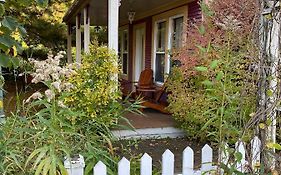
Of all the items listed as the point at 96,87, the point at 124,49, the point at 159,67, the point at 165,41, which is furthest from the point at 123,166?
the point at 124,49

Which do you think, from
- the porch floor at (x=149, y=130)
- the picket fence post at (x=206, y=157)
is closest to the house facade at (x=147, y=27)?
the porch floor at (x=149, y=130)

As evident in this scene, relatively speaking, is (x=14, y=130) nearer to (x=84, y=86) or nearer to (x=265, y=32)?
(x=265, y=32)

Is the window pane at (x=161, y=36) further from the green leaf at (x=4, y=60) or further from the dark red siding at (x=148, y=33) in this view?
the green leaf at (x=4, y=60)

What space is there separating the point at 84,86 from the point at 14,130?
7.37 ft

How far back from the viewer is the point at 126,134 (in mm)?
5312

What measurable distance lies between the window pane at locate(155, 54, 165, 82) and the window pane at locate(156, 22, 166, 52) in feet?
0.63

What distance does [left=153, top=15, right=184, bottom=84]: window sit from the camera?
300 inches

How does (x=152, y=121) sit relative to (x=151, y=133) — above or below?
above

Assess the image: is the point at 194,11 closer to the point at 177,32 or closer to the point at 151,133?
the point at 177,32

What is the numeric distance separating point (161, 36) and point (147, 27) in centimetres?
107

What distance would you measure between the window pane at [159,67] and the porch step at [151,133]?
3017mm

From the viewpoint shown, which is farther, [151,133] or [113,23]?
[151,133]

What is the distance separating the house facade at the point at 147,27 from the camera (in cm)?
696

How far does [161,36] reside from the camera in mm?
8594
